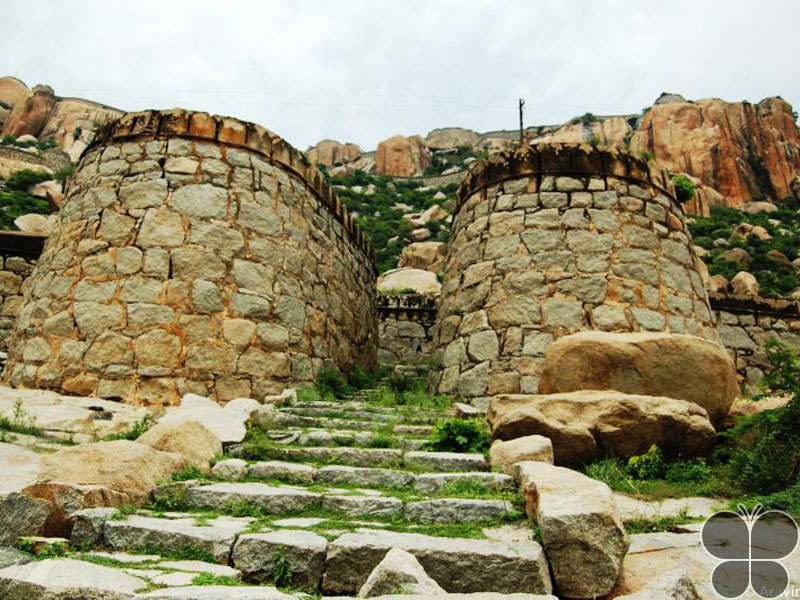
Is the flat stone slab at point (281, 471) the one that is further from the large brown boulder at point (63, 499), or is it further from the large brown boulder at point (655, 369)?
the large brown boulder at point (655, 369)

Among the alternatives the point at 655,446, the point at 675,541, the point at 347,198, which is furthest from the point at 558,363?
the point at 347,198

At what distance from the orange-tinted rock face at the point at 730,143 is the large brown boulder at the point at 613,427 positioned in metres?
49.6

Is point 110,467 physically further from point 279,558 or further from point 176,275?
point 176,275

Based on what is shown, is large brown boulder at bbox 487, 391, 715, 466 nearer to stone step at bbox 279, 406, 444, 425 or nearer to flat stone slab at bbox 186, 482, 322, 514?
stone step at bbox 279, 406, 444, 425

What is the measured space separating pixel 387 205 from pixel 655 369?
4472 centimetres

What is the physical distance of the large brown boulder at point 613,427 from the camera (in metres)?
4.14

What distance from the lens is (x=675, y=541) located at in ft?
8.99

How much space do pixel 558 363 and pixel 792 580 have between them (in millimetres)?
2840

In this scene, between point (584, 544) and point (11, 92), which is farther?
point (11, 92)

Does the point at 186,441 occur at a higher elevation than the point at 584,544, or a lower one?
higher

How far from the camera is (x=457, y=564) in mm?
2451

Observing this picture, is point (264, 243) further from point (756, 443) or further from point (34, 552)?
point (756, 443)
